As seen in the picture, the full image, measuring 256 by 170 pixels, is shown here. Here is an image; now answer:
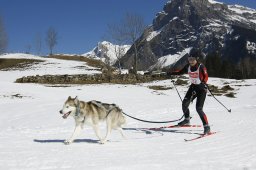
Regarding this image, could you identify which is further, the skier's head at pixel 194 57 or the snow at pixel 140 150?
the skier's head at pixel 194 57

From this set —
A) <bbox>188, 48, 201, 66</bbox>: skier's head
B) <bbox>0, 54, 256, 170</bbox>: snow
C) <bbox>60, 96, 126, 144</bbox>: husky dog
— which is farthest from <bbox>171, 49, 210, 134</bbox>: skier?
<bbox>60, 96, 126, 144</bbox>: husky dog

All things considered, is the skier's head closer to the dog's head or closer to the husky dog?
the husky dog

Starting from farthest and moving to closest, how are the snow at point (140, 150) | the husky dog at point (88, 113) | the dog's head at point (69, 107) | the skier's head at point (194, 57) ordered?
the skier's head at point (194, 57), the husky dog at point (88, 113), the dog's head at point (69, 107), the snow at point (140, 150)

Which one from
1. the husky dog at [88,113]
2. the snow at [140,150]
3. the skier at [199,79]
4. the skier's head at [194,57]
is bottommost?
the snow at [140,150]

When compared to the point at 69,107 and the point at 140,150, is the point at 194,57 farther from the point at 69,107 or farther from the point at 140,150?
the point at 69,107

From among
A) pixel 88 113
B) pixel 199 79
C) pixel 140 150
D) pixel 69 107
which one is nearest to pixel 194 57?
pixel 199 79

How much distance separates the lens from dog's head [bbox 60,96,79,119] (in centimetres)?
934

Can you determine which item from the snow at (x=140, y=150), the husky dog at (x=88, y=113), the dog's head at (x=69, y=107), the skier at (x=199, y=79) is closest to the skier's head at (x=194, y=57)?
the skier at (x=199, y=79)

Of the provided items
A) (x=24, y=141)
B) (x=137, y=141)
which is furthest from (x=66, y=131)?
(x=137, y=141)

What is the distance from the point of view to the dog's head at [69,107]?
9.34 m

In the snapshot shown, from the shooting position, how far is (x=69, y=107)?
9.39 meters

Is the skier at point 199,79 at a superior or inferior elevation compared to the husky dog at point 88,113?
superior

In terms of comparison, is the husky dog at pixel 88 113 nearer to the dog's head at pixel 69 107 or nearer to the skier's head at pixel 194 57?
the dog's head at pixel 69 107

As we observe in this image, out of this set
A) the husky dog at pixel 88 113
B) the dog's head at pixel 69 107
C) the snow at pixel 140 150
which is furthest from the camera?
the husky dog at pixel 88 113
